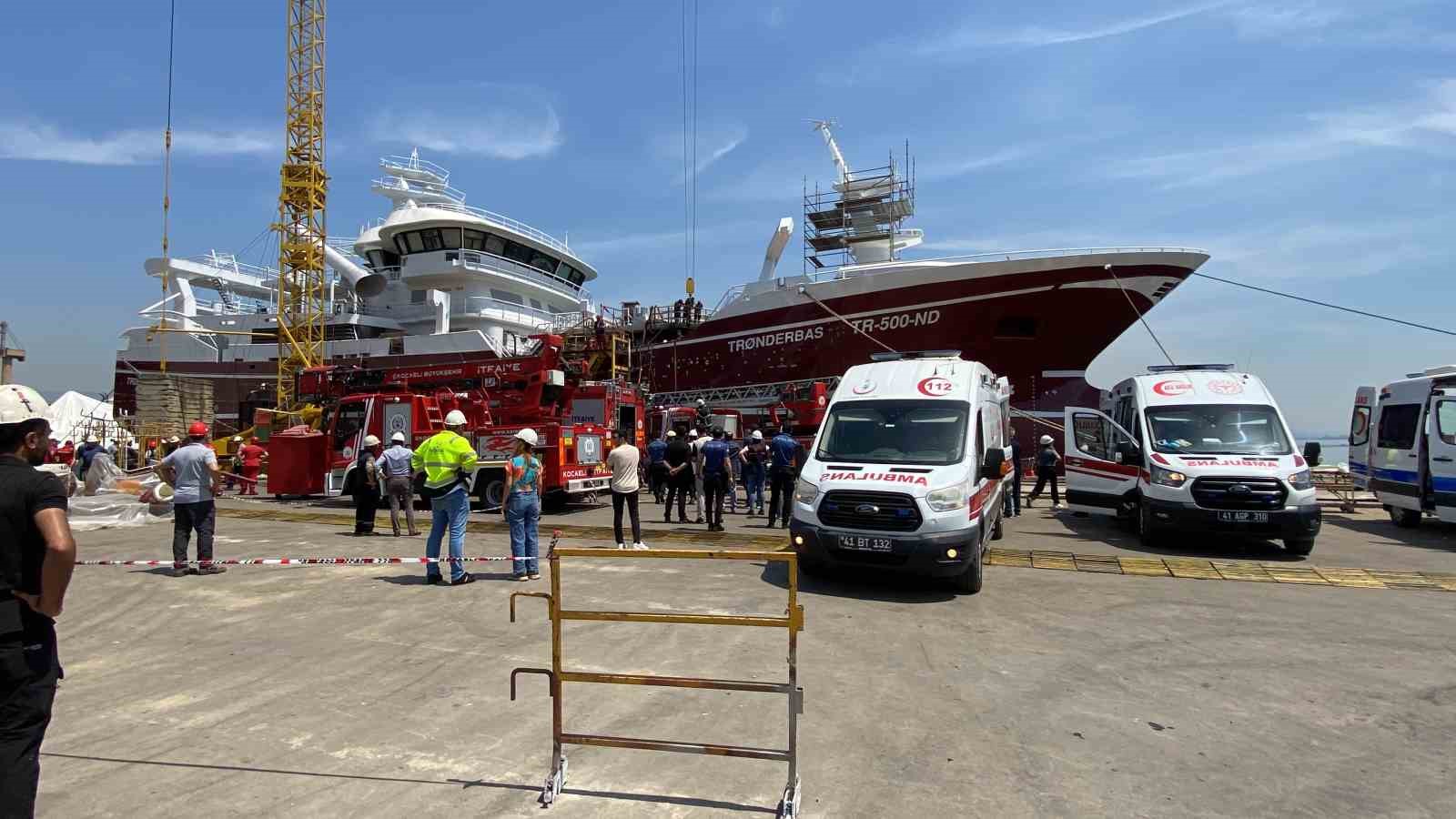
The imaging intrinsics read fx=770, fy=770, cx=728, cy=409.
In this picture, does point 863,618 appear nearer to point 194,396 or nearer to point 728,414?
point 728,414

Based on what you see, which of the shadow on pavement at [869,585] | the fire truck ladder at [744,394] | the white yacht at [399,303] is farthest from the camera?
the white yacht at [399,303]

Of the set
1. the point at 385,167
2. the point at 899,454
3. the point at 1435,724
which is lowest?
the point at 1435,724

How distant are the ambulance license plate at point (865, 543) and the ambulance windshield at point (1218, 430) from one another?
19.0ft

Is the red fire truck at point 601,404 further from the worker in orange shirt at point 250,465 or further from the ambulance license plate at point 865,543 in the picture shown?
the worker in orange shirt at point 250,465

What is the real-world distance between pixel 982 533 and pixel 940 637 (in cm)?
235

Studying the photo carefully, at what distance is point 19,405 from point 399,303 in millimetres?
37964

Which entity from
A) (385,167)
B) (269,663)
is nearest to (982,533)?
(269,663)

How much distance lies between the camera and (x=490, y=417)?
1688 cm

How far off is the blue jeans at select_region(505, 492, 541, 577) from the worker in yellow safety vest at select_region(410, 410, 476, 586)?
47 centimetres

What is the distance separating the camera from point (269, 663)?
5.26 metres

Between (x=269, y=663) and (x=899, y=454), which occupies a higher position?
(x=899, y=454)

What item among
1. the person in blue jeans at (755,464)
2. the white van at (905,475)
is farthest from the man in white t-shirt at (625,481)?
the person in blue jeans at (755,464)

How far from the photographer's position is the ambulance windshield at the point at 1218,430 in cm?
1057

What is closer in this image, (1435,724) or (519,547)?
(1435,724)
